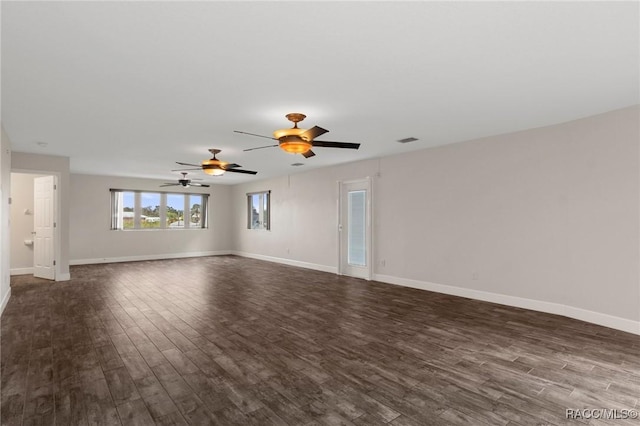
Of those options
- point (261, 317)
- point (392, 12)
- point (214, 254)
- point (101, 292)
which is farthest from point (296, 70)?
point (214, 254)

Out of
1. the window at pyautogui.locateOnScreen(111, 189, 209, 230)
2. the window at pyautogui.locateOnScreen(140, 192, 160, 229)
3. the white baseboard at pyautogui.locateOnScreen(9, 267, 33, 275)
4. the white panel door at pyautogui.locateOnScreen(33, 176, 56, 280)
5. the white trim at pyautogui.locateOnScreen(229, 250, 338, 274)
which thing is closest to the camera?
the white panel door at pyautogui.locateOnScreen(33, 176, 56, 280)

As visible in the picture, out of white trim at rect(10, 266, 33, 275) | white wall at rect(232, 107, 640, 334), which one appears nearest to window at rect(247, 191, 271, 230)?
white wall at rect(232, 107, 640, 334)

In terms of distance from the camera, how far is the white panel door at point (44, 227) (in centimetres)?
685

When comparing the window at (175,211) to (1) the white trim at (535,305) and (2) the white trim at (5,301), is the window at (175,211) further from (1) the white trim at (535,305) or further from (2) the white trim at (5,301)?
(1) the white trim at (535,305)

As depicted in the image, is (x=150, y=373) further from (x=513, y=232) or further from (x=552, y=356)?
(x=513, y=232)

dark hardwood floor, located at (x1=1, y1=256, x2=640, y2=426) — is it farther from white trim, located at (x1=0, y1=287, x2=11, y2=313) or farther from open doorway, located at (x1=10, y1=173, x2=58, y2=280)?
open doorway, located at (x1=10, y1=173, x2=58, y2=280)

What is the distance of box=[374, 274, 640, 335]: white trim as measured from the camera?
3.91 meters

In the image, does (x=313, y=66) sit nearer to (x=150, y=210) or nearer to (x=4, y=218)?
(x=4, y=218)

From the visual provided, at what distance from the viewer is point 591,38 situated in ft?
7.82

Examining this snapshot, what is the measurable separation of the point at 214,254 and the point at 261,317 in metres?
8.02

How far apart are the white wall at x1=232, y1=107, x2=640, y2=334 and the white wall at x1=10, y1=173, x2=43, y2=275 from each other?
755 cm

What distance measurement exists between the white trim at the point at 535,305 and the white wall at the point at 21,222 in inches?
328

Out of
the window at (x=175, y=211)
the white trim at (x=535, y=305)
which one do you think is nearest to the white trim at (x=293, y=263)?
the white trim at (x=535, y=305)

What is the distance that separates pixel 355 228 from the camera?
7.60 m
